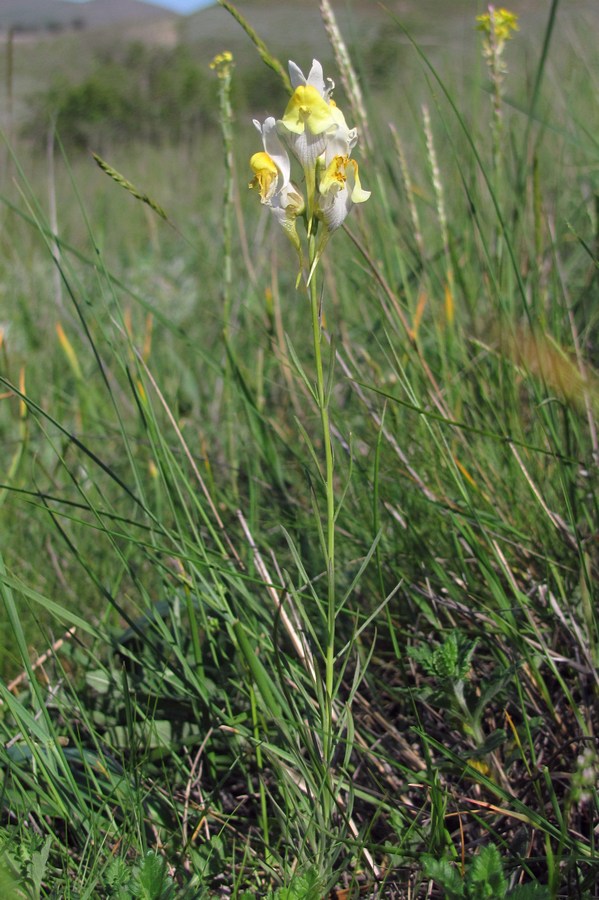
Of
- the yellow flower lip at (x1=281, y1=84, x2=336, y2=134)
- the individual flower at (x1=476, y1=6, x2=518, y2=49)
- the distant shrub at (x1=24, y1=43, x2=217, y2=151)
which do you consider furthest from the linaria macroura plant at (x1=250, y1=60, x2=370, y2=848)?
the distant shrub at (x1=24, y1=43, x2=217, y2=151)

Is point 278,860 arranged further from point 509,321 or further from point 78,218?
point 78,218

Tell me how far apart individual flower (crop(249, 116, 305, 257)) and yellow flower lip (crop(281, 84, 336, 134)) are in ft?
0.10

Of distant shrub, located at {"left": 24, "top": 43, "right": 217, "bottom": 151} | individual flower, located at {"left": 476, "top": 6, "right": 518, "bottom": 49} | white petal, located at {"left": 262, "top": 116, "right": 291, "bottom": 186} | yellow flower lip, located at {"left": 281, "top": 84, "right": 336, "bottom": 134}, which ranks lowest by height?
white petal, located at {"left": 262, "top": 116, "right": 291, "bottom": 186}

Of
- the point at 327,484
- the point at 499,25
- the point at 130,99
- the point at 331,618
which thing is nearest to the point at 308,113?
the point at 327,484

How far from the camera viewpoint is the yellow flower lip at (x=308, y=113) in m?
0.70

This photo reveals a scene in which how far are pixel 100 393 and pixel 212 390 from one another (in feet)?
1.10

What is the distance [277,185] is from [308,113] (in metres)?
0.07

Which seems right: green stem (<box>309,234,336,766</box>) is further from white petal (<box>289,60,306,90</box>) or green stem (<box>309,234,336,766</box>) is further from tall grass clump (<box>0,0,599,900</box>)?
white petal (<box>289,60,306,90</box>)

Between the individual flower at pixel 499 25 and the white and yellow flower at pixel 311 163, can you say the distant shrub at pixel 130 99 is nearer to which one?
the individual flower at pixel 499 25

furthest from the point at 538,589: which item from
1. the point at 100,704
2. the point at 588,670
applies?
the point at 100,704

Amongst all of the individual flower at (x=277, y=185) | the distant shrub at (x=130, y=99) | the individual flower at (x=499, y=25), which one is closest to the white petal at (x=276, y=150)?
the individual flower at (x=277, y=185)

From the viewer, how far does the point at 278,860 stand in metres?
0.82

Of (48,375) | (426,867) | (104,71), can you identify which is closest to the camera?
(426,867)

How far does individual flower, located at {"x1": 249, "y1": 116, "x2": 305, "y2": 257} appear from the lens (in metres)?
0.74
